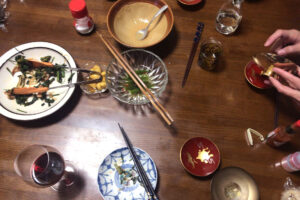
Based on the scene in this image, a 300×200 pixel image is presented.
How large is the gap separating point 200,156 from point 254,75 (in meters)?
0.59

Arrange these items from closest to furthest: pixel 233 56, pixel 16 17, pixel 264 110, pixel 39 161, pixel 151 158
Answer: pixel 39 161 → pixel 151 158 → pixel 264 110 → pixel 233 56 → pixel 16 17

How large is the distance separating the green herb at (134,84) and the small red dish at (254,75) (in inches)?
23.1

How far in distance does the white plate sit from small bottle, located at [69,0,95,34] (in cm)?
19

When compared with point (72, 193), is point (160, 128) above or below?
above

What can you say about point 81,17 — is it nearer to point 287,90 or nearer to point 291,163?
point 287,90

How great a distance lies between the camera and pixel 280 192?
107cm

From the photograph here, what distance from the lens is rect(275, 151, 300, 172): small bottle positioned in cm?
104

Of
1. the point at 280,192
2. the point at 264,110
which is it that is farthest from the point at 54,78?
the point at 280,192

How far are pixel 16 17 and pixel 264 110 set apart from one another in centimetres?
171

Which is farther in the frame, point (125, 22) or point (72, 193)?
point (125, 22)

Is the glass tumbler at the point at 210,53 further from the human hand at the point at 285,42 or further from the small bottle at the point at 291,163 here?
the small bottle at the point at 291,163

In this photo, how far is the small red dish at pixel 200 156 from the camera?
1097 mm

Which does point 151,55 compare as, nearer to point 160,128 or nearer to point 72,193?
point 160,128

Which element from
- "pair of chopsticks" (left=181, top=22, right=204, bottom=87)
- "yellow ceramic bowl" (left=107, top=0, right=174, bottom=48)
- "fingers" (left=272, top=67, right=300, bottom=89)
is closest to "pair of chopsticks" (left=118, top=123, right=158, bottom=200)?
"pair of chopsticks" (left=181, top=22, right=204, bottom=87)
